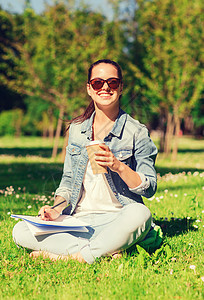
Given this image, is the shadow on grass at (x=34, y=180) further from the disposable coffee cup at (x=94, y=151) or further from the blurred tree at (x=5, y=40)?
the blurred tree at (x=5, y=40)

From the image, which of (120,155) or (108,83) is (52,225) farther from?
(108,83)

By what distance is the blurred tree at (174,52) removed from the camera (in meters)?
16.7

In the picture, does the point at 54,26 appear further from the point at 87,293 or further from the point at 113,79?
the point at 87,293

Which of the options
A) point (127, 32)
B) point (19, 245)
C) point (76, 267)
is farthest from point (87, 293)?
point (127, 32)

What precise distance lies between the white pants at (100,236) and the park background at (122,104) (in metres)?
0.14

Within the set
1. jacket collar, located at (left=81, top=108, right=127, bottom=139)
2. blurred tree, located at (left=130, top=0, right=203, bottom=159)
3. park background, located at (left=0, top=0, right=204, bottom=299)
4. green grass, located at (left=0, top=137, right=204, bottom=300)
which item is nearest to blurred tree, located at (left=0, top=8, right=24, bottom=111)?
park background, located at (left=0, top=0, right=204, bottom=299)

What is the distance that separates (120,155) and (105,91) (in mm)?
637

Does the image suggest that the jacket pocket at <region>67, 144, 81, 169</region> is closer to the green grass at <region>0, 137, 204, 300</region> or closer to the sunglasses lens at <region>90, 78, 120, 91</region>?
the sunglasses lens at <region>90, 78, 120, 91</region>

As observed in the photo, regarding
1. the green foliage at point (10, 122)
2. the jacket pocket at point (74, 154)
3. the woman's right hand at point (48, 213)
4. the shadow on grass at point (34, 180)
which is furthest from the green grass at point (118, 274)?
the green foliage at point (10, 122)

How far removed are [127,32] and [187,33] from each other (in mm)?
4299

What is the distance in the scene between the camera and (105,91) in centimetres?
361

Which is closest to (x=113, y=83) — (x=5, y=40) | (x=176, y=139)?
(x=176, y=139)

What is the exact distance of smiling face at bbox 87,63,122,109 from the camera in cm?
362

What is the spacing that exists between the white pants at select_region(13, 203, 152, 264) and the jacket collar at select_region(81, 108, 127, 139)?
75 centimetres
